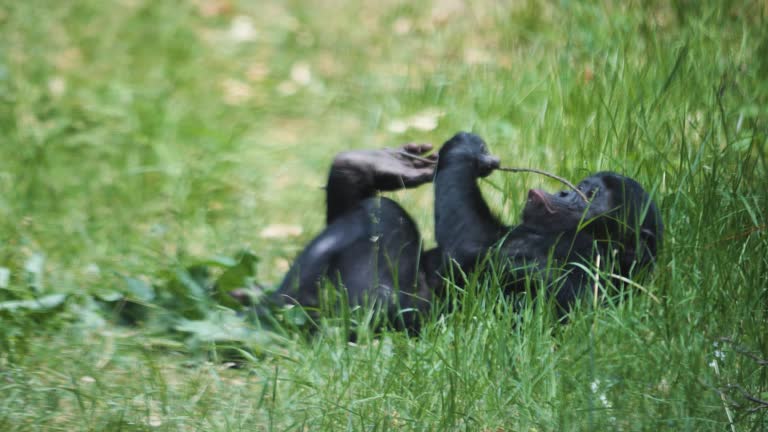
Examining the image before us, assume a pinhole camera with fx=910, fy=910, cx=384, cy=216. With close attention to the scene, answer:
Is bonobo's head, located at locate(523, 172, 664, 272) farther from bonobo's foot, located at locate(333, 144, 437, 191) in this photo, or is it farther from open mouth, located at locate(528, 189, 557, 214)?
bonobo's foot, located at locate(333, 144, 437, 191)

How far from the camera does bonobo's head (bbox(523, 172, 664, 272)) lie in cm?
294

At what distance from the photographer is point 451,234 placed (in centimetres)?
312

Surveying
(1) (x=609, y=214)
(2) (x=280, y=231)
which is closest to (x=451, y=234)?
(1) (x=609, y=214)

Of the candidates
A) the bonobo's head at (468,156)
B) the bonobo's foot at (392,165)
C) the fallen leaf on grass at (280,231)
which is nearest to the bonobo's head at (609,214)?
the bonobo's head at (468,156)

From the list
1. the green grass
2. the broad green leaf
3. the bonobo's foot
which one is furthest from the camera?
the bonobo's foot

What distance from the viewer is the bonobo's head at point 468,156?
3184mm

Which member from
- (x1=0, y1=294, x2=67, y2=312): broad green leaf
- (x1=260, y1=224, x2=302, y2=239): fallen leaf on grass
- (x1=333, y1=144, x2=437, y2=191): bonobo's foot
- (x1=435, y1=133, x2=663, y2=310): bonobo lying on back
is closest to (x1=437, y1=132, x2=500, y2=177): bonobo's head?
(x1=435, y1=133, x2=663, y2=310): bonobo lying on back

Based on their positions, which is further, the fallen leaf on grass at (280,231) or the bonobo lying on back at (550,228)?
the fallen leaf on grass at (280,231)

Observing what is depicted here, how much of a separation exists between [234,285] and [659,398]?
1644 millimetres

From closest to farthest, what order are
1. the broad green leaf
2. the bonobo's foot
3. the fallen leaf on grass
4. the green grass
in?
the green grass, the broad green leaf, the bonobo's foot, the fallen leaf on grass

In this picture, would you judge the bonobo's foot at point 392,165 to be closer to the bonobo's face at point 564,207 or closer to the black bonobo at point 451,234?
the black bonobo at point 451,234

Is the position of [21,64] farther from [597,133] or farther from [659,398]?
[659,398]

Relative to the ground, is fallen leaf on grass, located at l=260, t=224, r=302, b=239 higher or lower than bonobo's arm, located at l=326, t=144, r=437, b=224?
lower

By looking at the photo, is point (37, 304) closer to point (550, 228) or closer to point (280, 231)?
point (280, 231)
